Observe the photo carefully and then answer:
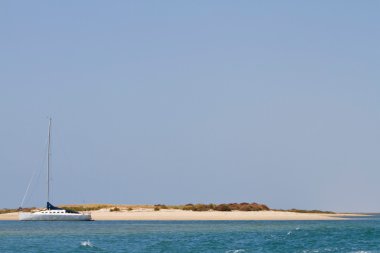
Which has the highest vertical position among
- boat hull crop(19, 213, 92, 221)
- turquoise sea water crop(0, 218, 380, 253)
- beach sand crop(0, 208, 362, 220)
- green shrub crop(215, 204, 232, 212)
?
green shrub crop(215, 204, 232, 212)

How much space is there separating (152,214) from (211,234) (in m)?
65.7

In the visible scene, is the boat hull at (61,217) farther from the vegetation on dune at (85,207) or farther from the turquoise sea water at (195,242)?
the turquoise sea water at (195,242)

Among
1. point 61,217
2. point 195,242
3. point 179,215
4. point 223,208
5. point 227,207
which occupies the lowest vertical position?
point 195,242

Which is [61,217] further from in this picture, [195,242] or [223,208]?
[195,242]

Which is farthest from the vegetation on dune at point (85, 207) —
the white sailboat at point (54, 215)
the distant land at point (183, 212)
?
the white sailboat at point (54, 215)

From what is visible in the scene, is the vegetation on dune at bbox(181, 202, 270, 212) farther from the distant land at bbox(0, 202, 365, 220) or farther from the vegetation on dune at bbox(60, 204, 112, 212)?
the vegetation on dune at bbox(60, 204, 112, 212)

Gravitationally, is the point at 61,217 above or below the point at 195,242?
above

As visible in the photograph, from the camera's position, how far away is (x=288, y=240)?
2958 inches

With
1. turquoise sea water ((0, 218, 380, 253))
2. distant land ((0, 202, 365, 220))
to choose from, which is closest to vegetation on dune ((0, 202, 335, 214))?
distant land ((0, 202, 365, 220))

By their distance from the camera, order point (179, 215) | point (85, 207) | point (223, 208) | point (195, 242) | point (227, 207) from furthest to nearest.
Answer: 1. point (85, 207)
2. point (227, 207)
3. point (223, 208)
4. point (179, 215)
5. point (195, 242)

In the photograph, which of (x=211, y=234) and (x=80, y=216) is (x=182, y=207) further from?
(x=211, y=234)

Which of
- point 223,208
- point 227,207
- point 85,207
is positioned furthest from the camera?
point 85,207

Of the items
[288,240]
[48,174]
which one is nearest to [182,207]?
[48,174]

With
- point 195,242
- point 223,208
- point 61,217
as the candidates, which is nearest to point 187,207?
point 223,208
